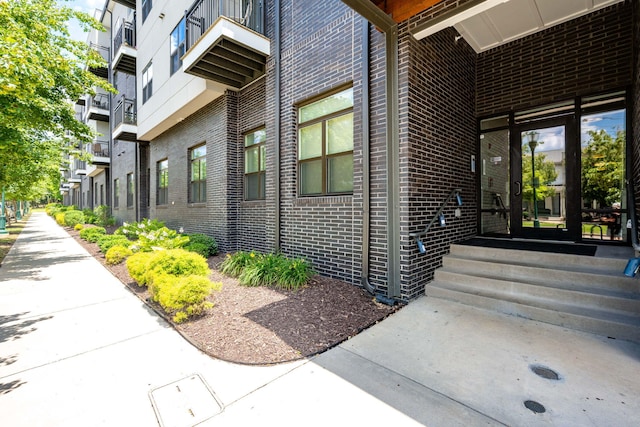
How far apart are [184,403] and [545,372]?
3141mm

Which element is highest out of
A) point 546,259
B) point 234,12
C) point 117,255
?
point 234,12

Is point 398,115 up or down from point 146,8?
down

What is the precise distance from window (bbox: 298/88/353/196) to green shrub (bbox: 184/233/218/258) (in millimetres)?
3230

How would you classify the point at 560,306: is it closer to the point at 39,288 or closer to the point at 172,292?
the point at 172,292

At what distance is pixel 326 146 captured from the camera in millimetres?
5855

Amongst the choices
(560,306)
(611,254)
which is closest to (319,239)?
(560,306)

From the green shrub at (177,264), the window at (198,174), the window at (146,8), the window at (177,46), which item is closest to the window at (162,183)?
the window at (198,174)

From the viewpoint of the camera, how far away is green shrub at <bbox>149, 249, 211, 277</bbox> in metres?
4.68

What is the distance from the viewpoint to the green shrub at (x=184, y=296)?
151 inches

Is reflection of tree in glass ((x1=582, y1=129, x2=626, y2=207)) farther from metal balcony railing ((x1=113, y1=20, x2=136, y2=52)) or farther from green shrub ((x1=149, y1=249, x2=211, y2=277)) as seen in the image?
metal balcony railing ((x1=113, y1=20, x2=136, y2=52))

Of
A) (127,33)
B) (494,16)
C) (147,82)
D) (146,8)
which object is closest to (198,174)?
(147,82)

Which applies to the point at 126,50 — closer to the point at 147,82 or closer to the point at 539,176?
the point at 147,82

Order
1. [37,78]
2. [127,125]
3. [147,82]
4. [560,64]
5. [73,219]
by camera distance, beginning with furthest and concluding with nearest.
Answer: [73,219], [127,125], [147,82], [560,64], [37,78]

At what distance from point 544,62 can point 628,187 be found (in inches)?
108
